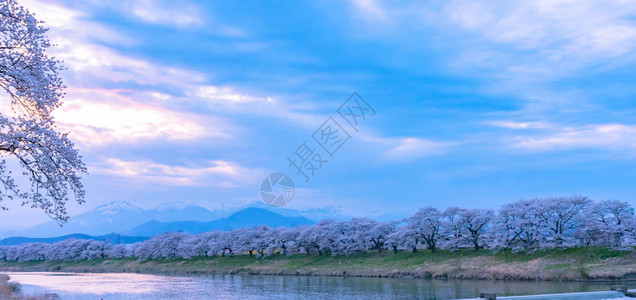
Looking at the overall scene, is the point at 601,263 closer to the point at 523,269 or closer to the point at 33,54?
the point at 523,269

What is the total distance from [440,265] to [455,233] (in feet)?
31.3

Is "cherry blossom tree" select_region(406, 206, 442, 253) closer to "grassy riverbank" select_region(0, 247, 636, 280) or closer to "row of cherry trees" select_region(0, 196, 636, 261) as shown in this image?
"row of cherry trees" select_region(0, 196, 636, 261)

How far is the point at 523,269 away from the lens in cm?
5044

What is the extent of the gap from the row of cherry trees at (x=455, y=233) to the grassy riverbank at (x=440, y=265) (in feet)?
5.87

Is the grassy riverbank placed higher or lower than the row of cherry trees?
lower

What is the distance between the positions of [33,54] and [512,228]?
59546 mm

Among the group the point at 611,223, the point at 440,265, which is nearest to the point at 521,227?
the point at 611,223

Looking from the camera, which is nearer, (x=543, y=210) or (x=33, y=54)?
(x=33, y=54)

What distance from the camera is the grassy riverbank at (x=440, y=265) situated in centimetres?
4697

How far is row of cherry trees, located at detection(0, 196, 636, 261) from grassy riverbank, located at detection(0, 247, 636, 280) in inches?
70.4

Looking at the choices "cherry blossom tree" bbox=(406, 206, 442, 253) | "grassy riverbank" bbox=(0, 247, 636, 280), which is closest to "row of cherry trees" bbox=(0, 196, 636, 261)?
"cherry blossom tree" bbox=(406, 206, 442, 253)

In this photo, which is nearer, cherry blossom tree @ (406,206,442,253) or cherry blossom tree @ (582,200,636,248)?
cherry blossom tree @ (582,200,636,248)

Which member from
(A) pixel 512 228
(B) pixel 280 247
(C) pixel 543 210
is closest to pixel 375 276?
(A) pixel 512 228

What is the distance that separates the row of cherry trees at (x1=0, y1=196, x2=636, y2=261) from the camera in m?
54.9
